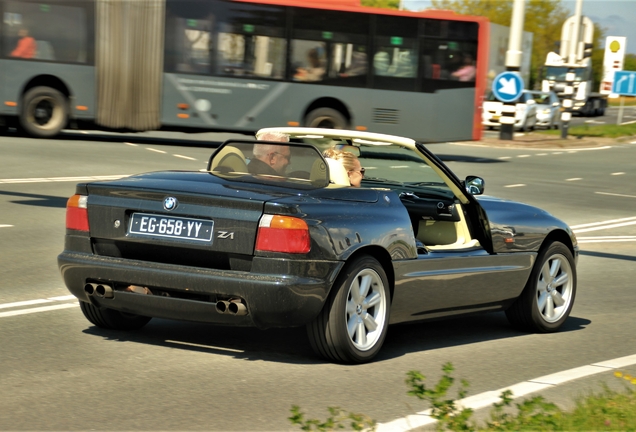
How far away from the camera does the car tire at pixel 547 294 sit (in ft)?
24.9

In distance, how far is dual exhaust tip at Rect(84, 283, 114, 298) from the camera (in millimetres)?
6090

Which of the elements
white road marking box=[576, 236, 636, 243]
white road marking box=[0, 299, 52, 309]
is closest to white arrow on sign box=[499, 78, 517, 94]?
white road marking box=[576, 236, 636, 243]

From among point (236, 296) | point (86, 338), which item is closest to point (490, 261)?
point (236, 296)

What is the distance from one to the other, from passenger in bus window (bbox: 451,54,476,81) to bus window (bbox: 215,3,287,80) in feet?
13.7

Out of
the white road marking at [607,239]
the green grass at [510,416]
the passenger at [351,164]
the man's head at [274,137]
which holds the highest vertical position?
the man's head at [274,137]

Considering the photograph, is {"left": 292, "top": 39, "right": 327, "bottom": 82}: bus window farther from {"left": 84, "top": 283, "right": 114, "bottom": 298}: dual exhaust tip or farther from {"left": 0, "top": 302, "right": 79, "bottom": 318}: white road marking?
{"left": 84, "top": 283, "right": 114, "bottom": 298}: dual exhaust tip

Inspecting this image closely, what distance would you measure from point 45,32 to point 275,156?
18248 mm

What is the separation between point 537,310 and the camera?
762 centimetres

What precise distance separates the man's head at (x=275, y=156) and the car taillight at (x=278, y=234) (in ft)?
2.96

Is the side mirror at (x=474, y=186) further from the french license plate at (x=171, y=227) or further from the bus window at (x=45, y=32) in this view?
the bus window at (x=45, y=32)

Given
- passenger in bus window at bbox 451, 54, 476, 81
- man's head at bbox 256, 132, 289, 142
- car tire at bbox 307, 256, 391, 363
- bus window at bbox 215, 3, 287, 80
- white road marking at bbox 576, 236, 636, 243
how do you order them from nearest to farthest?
car tire at bbox 307, 256, 391, 363, man's head at bbox 256, 132, 289, 142, white road marking at bbox 576, 236, 636, 243, bus window at bbox 215, 3, 287, 80, passenger in bus window at bbox 451, 54, 476, 81

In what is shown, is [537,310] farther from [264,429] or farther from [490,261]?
[264,429]

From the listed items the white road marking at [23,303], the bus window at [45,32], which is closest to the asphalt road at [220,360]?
the white road marking at [23,303]

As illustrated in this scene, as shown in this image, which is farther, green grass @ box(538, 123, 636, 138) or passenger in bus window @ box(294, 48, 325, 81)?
green grass @ box(538, 123, 636, 138)
